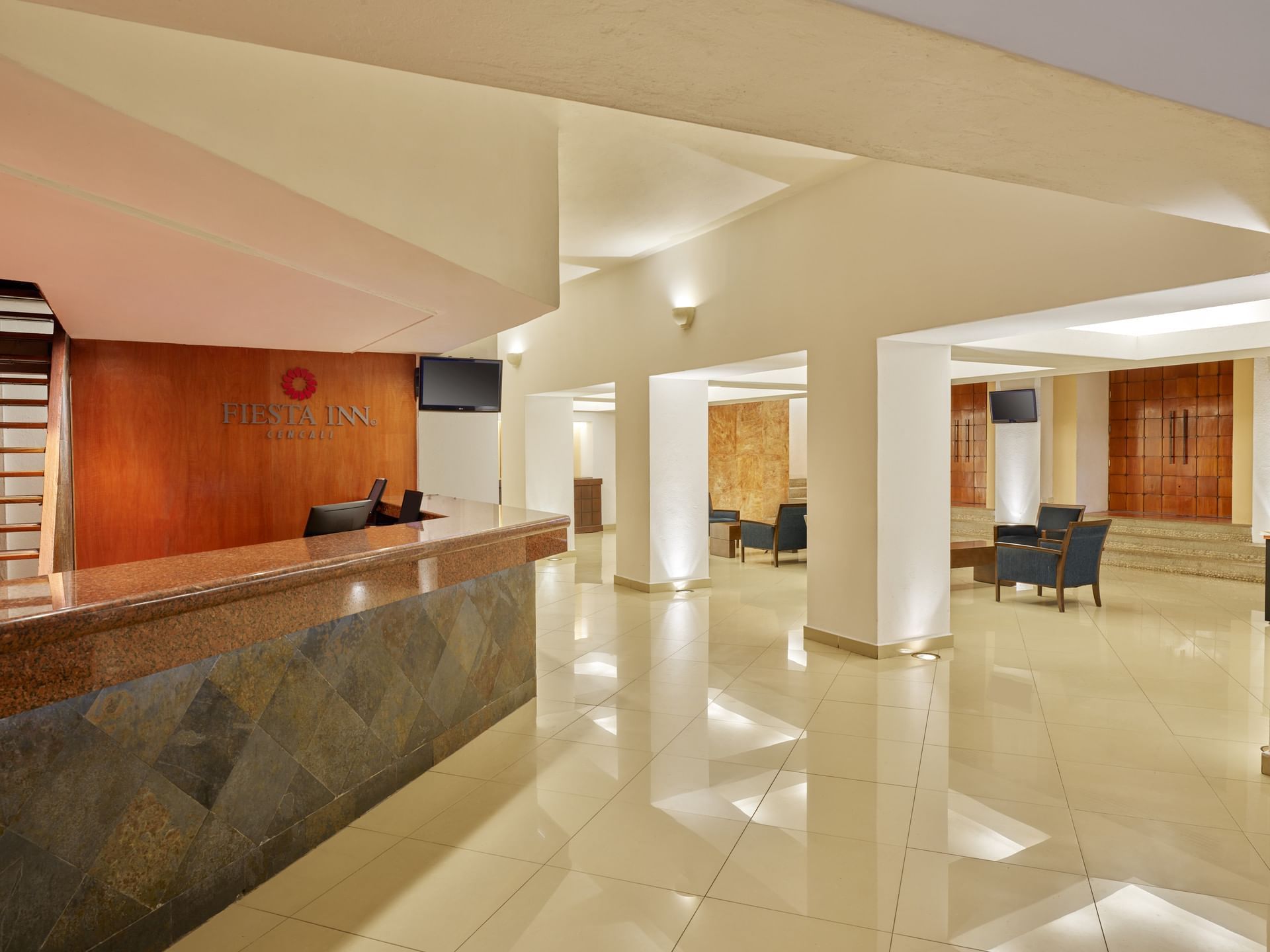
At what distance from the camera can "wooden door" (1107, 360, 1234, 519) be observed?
13.2 meters

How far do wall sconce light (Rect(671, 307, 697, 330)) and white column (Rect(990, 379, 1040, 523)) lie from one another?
24.0 feet

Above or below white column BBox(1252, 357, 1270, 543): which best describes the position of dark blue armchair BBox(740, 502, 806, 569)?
below

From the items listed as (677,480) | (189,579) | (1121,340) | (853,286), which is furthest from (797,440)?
(189,579)

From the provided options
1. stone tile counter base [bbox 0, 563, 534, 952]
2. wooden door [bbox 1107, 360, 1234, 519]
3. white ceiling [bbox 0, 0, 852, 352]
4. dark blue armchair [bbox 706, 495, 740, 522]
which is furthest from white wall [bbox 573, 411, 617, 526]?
stone tile counter base [bbox 0, 563, 534, 952]

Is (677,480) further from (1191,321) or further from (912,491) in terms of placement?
(1191,321)

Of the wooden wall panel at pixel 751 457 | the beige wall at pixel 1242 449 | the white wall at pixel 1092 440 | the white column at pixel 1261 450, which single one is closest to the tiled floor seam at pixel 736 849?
the white column at pixel 1261 450

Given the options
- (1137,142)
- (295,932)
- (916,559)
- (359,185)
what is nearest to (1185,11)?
(1137,142)

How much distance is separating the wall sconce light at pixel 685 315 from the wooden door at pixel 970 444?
9.98 meters

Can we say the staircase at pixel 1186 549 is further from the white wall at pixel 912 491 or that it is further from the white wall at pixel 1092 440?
the white wall at pixel 912 491

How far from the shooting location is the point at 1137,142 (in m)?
2.20

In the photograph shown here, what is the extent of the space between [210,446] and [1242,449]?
45.1 feet

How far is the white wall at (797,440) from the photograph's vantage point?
47.9 ft

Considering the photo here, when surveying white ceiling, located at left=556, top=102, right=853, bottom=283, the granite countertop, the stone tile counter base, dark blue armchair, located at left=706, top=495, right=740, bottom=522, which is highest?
white ceiling, located at left=556, top=102, right=853, bottom=283

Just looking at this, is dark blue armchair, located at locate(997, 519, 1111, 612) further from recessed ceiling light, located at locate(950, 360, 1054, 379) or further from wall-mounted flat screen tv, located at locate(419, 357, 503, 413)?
wall-mounted flat screen tv, located at locate(419, 357, 503, 413)
